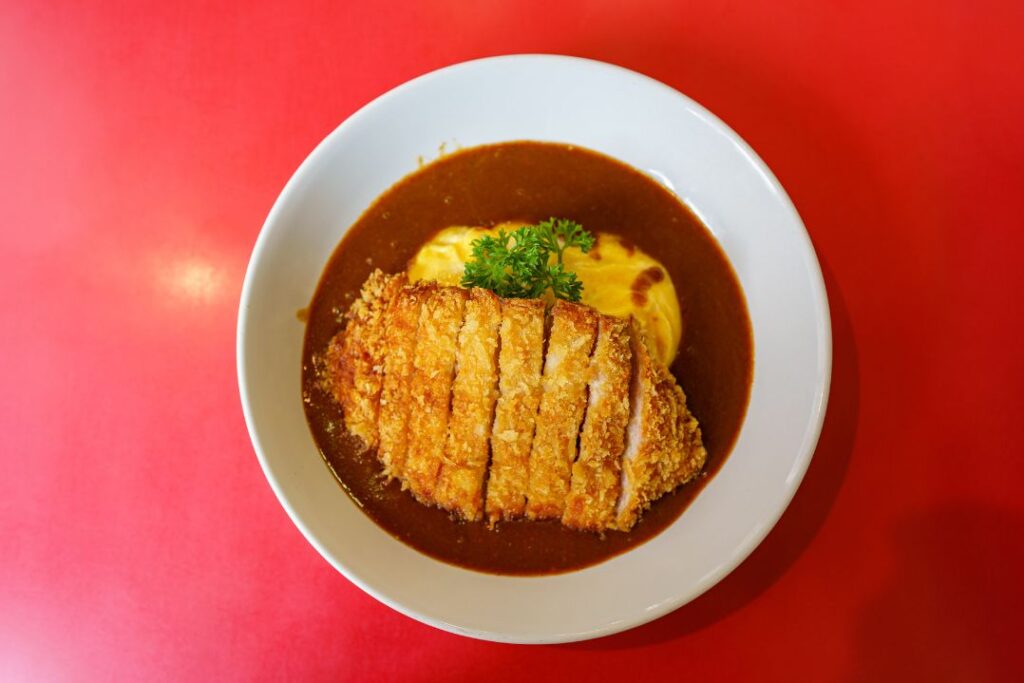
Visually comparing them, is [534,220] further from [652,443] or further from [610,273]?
[652,443]

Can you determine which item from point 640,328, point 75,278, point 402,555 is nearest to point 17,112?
point 75,278

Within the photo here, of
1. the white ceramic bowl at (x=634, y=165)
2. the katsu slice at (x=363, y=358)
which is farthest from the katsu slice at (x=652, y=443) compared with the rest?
the katsu slice at (x=363, y=358)

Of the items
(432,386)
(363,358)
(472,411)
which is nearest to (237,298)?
(363,358)

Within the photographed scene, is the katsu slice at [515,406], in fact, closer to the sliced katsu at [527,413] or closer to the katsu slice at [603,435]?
the sliced katsu at [527,413]

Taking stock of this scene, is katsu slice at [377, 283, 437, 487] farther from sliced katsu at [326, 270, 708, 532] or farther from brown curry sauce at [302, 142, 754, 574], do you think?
brown curry sauce at [302, 142, 754, 574]

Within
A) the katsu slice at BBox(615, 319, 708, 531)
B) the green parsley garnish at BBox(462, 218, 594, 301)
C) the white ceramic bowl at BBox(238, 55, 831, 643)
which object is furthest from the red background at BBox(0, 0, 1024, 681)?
the green parsley garnish at BBox(462, 218, 594, 301)

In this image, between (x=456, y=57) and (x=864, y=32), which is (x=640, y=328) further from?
(x=864, y=32)
